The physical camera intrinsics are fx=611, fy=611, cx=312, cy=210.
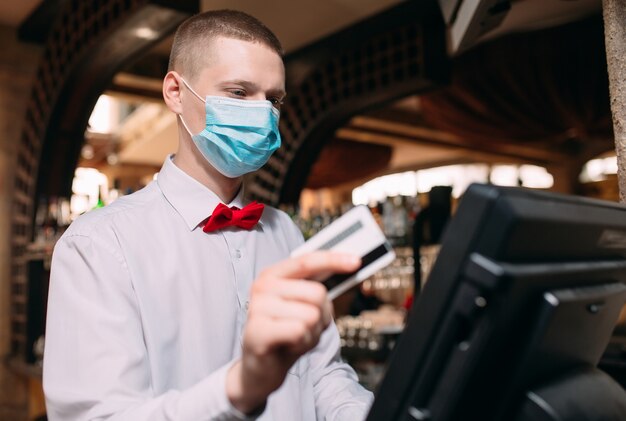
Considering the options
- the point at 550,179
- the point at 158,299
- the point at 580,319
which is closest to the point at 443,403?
the point at 580,319

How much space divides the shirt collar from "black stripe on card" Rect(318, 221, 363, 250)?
764 millimetres

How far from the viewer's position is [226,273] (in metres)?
1.35

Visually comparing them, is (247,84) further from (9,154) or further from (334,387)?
(9,154)

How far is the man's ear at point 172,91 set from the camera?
4.71 feet

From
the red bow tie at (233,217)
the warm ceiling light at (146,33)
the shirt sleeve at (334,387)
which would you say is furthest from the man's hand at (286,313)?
the warm ceiling light at (146,33)

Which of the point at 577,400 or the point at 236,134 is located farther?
the point at 236,134

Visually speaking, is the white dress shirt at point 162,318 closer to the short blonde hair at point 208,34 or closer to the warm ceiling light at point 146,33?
the short blonde hair at point 208,34

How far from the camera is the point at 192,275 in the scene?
1.29 metres

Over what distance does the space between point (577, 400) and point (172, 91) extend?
3.65 feet

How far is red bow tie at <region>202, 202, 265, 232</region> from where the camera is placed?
1370 mm

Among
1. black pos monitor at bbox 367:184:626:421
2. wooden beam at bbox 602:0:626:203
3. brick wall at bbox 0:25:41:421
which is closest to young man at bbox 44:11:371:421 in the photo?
black pos monitor at bbox 367:184:626:421

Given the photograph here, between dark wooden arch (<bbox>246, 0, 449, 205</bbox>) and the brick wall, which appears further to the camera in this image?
the brick wall

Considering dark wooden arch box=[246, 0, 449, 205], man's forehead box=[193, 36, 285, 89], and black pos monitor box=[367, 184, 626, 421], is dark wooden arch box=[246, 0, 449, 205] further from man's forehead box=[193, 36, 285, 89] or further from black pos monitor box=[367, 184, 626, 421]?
black pos monitor box=[367, 184, 626, 421]

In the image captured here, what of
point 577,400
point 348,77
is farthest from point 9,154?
point 577,400
